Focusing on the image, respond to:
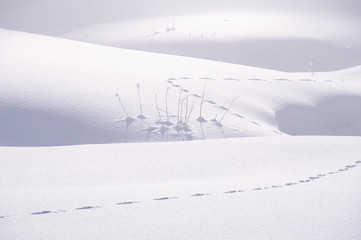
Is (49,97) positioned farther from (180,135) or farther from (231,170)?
(231,170)

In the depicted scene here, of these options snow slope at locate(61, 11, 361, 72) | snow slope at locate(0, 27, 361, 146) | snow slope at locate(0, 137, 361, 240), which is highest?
snow slope at locate(61, 11, 361, 72)

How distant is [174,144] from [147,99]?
3.04ft

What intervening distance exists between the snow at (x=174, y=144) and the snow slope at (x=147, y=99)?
0.01 metres

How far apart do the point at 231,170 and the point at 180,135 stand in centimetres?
88

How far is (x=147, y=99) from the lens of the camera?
13.6ft

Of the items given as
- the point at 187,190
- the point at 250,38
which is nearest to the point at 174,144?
the point at 187,190

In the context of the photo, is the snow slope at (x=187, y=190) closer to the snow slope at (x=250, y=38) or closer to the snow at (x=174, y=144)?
the snow at (x=174, y=144)

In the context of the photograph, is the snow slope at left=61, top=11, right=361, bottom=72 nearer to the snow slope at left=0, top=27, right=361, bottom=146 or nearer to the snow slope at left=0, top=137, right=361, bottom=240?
the snow slope at left=0, top=27, right=361, bottom=146

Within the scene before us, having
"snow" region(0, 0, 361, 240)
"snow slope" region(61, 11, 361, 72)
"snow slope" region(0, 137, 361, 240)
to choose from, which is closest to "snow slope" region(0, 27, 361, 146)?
"snow" region(0, 0, 361, 240)

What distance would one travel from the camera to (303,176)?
8.75 feet

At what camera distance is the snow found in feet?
6.63

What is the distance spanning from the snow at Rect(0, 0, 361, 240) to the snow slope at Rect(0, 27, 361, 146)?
1cm

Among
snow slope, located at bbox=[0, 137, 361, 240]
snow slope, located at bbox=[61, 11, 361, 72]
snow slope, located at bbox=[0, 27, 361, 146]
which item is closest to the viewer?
snow slope, located at bbox=[0, 137, 361, 240]

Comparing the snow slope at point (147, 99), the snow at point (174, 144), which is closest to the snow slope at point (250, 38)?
the snow at point (174, 144)
